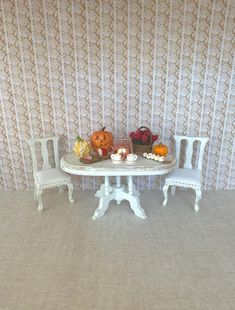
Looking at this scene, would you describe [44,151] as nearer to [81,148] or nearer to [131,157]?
[81,148]

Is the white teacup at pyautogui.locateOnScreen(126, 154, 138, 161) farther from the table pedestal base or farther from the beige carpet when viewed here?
the beige carpet

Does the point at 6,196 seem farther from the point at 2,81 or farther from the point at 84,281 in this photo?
the point at 84,281

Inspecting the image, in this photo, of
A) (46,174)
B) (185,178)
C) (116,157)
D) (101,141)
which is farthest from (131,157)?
(46,174)

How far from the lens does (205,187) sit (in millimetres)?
3604

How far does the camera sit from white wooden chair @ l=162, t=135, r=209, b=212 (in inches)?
117

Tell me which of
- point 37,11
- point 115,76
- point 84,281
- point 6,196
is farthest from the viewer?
point 6,196

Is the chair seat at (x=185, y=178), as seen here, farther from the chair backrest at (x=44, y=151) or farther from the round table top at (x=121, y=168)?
the chair backrest at (x=44, y=151)

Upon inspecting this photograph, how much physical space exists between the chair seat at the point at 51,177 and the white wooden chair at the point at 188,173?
1162mm

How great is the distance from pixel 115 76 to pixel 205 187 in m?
1.85

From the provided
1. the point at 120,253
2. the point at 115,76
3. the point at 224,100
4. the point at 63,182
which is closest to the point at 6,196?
the point at 63,182

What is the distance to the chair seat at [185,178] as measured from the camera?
2969 millimetres

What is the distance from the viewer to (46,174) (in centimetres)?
311

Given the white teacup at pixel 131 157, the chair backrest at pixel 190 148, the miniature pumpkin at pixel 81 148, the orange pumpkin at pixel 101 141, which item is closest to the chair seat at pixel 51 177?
the miniature pumpkin at pixel 81 148

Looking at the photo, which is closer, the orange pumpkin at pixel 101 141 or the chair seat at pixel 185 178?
the orange pumpkin at pixel 101 141
